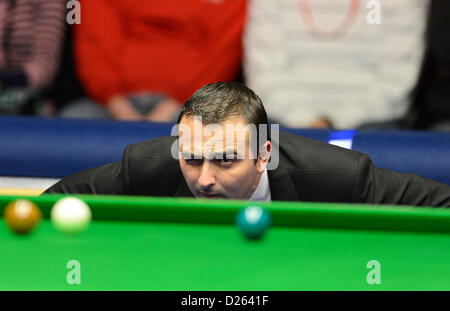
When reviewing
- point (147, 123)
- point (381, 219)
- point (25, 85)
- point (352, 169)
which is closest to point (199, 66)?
point (147, 123)

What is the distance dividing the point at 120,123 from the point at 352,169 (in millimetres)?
1215

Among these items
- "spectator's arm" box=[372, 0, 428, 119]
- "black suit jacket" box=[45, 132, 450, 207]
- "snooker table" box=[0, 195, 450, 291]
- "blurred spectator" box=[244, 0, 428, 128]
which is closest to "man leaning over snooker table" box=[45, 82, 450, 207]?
"black suit jacket" box=[45, 132, 450, 207]

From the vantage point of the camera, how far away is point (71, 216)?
1506 mm

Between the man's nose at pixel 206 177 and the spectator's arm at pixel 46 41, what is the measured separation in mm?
1989

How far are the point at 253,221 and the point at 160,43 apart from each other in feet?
7.22

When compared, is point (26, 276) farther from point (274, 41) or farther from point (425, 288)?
point (274, 41)

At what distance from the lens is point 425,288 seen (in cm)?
129

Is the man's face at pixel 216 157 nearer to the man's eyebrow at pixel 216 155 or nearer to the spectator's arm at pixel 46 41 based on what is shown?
the man's eyebrow at pixel 216 155

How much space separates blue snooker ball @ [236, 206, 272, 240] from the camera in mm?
1472

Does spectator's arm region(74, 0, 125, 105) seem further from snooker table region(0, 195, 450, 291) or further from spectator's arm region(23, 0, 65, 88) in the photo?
snooker table region(0, 195, 450, 291)

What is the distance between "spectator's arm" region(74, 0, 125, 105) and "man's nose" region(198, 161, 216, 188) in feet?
5.60
